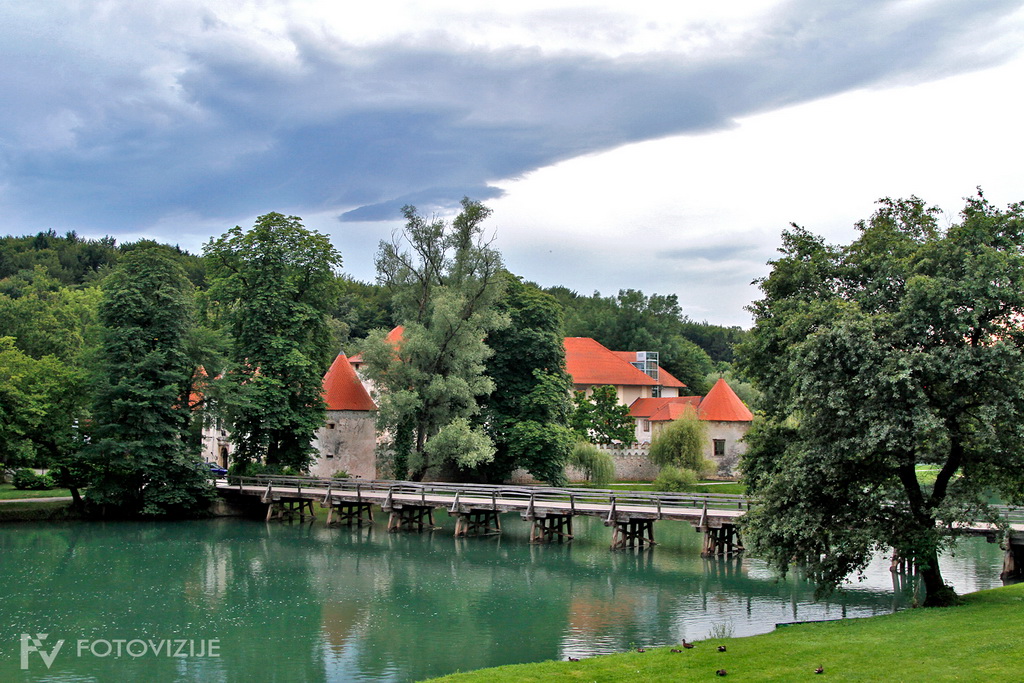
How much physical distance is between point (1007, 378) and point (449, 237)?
2757cm

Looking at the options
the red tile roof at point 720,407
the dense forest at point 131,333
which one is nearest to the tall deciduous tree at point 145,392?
the dense forest at point 131,333

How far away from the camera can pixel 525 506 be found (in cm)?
2981

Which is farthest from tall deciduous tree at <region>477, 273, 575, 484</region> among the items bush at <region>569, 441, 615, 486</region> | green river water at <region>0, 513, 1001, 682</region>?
green river water at <region>0, 513, 1001, 682</region>

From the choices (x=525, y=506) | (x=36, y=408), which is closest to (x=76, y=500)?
(x=36, y=408)

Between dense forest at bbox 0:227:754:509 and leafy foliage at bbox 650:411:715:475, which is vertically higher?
dense forest at bbox 0:227:754:509

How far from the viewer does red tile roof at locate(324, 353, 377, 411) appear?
137 feet

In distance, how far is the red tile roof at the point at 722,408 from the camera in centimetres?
4859

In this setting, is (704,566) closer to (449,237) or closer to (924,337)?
(924,337)

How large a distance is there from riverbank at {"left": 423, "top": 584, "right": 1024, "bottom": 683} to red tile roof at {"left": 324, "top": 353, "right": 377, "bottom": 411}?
97.1 feet

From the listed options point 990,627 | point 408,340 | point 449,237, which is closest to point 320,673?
point 990,627

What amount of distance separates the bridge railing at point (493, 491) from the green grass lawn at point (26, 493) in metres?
6.92

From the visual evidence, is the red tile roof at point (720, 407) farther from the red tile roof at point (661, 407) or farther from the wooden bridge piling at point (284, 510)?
the wooden bridge piling at point (284, 510)

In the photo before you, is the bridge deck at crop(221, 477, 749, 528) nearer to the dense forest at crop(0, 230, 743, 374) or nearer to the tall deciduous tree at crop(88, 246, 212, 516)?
the tall deciduous tree at crop(88, 246, 212, 516)

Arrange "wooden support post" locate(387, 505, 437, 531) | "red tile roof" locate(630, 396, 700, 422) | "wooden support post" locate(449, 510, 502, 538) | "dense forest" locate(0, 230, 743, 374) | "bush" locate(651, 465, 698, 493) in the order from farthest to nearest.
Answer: "dense forest" locate(0, 230, 743, 374) < "red tile roof" locate(630, 396, 700, 422) < "bush" locate(651, 465, 698, 493) < "wooden support post" locate(387, 505, 437, 531) < "wooden support post" locate(449, 510, 502, 538)
